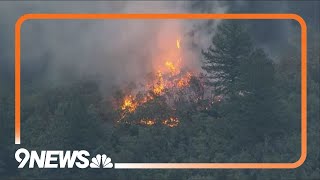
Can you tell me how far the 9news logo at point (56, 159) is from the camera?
983cm

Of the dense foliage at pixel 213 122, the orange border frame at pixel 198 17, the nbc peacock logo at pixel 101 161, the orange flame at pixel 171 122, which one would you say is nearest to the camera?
the orange border frame at pixel 198 17

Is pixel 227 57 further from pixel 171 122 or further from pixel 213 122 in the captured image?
pixel 171 122

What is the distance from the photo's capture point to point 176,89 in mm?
10633

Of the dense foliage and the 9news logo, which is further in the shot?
the dense foliage

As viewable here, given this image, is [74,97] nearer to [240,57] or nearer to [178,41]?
[178,41]

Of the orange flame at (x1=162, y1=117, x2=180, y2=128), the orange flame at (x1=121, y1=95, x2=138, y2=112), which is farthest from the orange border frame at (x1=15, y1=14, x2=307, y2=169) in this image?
the orange flame at (x1=121, y1=95, x2=138, y2=112)

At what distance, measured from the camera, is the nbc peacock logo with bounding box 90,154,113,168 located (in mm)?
9906

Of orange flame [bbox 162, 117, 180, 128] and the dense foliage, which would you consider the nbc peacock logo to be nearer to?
the dense foliage

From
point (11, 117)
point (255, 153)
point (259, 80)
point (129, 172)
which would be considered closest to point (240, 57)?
point (259, 80)

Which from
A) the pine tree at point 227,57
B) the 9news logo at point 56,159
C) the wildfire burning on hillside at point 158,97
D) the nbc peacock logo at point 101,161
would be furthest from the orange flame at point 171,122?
the 9news logo at point 56,159

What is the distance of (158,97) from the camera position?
1064 cm

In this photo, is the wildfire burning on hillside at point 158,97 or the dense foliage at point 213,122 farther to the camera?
the wildfire burning on hillside at point 158,97

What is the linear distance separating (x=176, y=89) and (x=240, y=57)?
2.94ft

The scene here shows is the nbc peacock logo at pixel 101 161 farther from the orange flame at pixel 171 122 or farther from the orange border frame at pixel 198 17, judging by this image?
the orange flame at pixel 171 122
